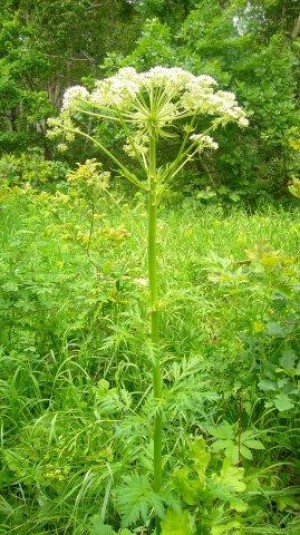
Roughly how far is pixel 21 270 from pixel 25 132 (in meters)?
7.64

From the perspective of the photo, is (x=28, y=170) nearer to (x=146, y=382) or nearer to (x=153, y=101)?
(x=146, y=382)

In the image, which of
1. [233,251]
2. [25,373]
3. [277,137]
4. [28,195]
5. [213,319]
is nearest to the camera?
[25,373]

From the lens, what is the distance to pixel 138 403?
81.6 inches

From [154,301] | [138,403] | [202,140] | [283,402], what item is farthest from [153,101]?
[138,403]

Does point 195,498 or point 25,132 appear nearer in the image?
point 195,498

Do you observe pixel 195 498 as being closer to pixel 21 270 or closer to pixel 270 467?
pixel 270 467

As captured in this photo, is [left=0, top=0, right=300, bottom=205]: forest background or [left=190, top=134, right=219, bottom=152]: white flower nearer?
[left=190, top=134, right=219, bottom=152]: white flower

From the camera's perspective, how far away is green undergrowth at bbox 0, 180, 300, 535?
59.7 inches

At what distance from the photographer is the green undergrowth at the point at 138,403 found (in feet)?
4.98

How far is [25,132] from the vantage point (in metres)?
9.41

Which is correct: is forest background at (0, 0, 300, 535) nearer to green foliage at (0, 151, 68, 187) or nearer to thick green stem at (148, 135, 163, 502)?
thick green stem at (148, 135, 163, 502)

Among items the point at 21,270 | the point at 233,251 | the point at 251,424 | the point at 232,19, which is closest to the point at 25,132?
the point at 232,19

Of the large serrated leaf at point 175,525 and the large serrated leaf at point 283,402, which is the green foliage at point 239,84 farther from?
the large serrated leaf at point 175,525

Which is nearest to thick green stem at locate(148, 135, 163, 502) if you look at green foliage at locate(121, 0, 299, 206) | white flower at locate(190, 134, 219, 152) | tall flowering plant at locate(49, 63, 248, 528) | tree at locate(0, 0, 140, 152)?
tall flowering plant at locate(49, 63, 248, 528)
